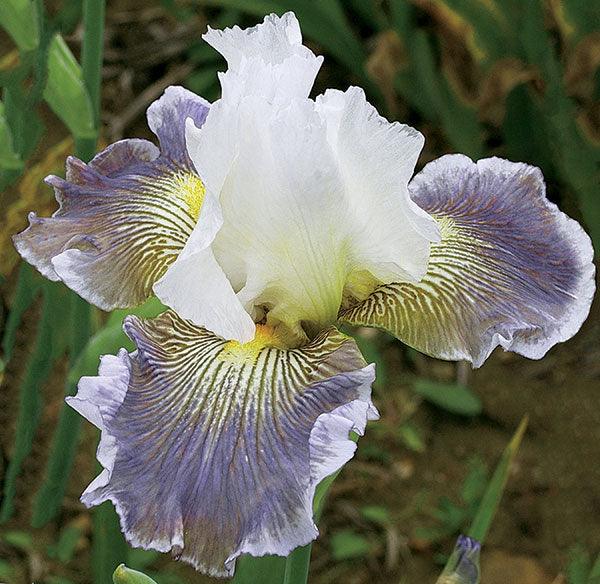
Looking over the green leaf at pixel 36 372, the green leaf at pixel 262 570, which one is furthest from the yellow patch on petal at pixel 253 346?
the green leaf at pixel 36 372

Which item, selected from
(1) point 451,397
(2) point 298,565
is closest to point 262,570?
(2) point 298,565

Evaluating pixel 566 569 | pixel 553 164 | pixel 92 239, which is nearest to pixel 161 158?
pixel 92 239

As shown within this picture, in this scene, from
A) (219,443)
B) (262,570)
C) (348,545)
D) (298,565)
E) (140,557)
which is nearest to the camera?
(219,443)

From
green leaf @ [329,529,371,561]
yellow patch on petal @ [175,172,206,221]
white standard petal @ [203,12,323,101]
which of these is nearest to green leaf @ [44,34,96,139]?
yellow patch on petal @ [175,172,206,221]

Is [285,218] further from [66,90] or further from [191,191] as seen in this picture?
[66,90]

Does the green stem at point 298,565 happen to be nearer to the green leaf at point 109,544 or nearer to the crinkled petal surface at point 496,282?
the crinkled petal surface at point 496,282

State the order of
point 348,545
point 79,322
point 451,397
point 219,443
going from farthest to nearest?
point 451,397
point 348,545
point 79,322
point 219,443
